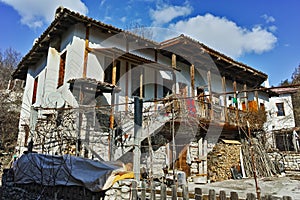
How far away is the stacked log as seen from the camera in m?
10.9

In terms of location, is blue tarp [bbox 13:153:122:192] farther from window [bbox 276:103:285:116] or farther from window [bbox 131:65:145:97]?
window [bbox 276:103:285:116]

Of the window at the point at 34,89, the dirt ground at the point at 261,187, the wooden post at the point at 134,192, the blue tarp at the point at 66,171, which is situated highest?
the window at the point at 34,89

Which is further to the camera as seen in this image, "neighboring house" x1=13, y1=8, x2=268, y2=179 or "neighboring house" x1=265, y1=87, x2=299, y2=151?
"neighboring house" x1=265, y1=87, x2=299, y2=151

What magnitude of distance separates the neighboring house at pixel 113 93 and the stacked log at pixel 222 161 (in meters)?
0.49

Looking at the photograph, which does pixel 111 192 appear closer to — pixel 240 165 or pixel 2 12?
pixel 240 165

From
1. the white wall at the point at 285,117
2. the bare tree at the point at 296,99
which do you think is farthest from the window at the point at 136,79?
the bare tree at the point at 296,99

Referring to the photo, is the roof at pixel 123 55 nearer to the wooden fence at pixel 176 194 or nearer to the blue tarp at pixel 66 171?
the blue tarp at pixel 66 171

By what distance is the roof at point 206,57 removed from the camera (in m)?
11.9

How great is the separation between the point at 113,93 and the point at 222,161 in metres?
6.02

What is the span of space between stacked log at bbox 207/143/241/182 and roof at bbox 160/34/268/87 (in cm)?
472

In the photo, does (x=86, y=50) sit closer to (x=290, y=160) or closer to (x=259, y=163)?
(x=259, y=163)

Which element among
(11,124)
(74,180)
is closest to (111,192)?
(74,180)

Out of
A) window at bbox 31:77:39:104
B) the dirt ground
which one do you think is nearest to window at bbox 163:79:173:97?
the dirt ground

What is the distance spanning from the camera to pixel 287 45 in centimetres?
1268
